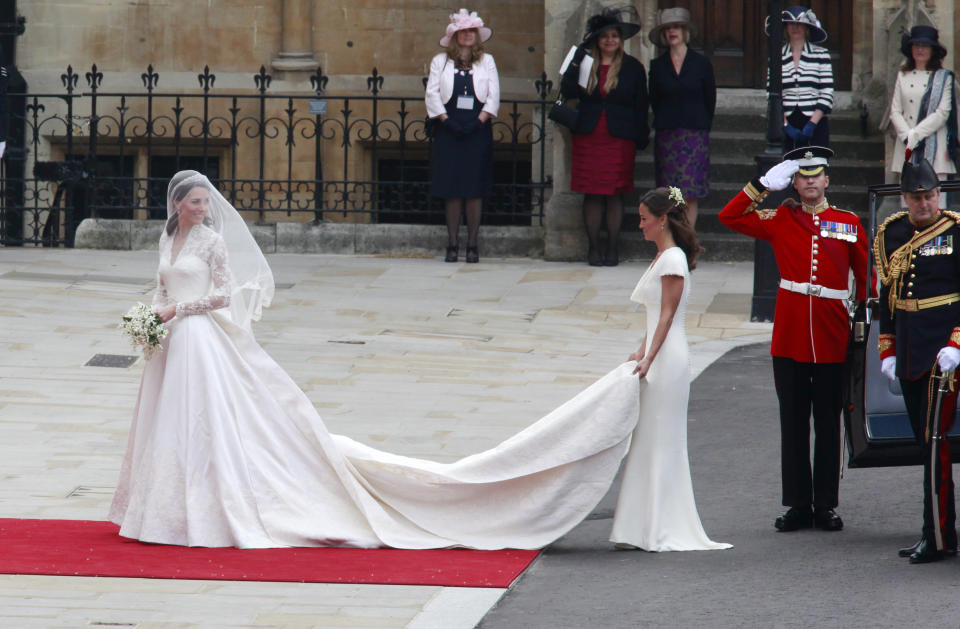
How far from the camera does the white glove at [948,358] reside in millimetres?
Result: 7199

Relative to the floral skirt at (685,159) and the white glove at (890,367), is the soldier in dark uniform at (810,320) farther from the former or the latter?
the floral skirt at (685,159)

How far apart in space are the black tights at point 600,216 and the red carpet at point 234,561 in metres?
8.91

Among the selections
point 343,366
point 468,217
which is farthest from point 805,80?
point 343,366

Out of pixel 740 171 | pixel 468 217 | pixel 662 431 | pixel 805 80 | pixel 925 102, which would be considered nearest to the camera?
pixel 662 431

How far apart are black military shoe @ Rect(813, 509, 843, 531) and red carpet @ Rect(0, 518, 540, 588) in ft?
4.77

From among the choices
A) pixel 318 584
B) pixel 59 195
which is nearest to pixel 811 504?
pixel 318 584

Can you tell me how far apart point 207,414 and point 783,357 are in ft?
9.19

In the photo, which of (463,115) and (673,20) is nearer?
(673,20)

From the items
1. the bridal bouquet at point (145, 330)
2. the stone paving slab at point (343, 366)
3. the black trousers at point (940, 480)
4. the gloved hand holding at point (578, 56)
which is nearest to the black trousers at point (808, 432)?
the black trousers at point (940, 480)

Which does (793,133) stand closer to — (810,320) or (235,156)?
(235,156)

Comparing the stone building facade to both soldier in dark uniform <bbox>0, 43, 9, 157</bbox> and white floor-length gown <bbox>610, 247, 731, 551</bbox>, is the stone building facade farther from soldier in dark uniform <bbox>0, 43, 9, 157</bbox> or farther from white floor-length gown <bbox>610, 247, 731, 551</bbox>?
white floor-length gown <bbox>610, 247, 731, 551</bbox>

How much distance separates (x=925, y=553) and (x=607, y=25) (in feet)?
30.9

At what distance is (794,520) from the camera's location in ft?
26.6

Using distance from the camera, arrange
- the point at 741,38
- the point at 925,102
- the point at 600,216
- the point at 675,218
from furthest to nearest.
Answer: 1. the point at 741,38
2. the point at 600,216
3. the point at 925,102
4. the point at 675,218
